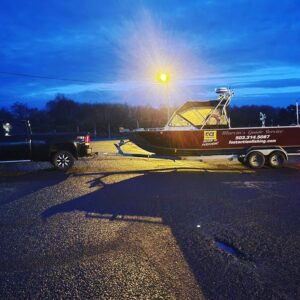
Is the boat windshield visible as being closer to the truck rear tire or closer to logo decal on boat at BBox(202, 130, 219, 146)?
logo decal on boat at BBox(202, 130, 219, 146)

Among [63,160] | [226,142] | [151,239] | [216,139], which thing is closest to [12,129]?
[63,160]

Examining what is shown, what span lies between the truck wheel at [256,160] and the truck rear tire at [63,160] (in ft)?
20.1

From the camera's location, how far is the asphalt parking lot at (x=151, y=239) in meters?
4.52

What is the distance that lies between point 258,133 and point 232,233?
842 cm

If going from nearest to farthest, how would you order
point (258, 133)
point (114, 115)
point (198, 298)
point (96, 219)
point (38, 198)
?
point (198, 298) → point (96, 219) → point (38, 198) → point (258, 133) → point (114, 115)

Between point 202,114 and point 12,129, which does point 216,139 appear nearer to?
point 202,114

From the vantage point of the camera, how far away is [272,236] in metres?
6.22

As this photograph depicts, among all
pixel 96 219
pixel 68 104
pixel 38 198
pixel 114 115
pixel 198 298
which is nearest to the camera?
pixel 198 298

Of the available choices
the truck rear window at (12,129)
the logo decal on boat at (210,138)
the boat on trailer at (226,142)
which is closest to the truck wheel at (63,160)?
the truck rear window at (12,129)

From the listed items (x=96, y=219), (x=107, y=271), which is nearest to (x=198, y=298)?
(x=107, y=271)

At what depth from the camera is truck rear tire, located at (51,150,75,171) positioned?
1438 centimetres

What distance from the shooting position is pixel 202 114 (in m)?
14.8

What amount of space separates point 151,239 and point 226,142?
863 cm

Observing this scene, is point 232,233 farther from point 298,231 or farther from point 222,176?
point 222,176
